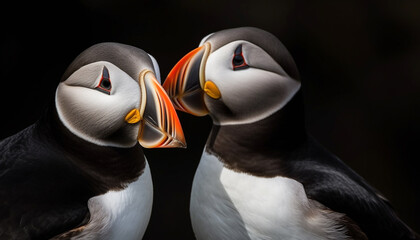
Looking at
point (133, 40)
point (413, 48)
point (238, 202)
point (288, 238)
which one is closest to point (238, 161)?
point (238, 202)

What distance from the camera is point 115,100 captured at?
346 centimetres

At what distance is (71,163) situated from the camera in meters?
3.62

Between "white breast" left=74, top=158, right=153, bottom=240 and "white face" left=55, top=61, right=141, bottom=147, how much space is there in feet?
0.96

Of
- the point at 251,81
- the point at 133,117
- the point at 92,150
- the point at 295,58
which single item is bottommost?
the point at 295,58

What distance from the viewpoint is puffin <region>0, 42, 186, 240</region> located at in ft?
11.1

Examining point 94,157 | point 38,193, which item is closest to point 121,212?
point 94,157

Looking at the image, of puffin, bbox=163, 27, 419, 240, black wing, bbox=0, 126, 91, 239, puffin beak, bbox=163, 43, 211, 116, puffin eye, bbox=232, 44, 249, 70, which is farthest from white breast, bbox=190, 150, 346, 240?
black wing, bbox=0, 126, 91, 239

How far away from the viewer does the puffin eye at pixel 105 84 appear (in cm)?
344

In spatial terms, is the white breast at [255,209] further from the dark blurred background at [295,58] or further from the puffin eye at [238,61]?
the dark blurred background at [295,58]

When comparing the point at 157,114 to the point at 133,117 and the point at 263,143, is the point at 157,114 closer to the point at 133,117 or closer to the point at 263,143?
the point at 133,117

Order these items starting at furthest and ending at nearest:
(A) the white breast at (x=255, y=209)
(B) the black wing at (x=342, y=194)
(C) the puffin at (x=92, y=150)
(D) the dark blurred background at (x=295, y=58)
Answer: (D) the dark blurred background at (x=295, y=58), (B) the black wing at (x=342, y=194), (A) the white breast at (x=255, y=209), (C) the puffin at (x=92, y=150)

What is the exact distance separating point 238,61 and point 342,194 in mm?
928

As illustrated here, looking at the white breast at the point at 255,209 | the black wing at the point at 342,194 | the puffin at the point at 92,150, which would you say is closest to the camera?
the puffin at the point at 92,150

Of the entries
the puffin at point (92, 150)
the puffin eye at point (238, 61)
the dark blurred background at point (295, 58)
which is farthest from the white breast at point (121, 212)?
the dark blurred background at point (295, 58)
